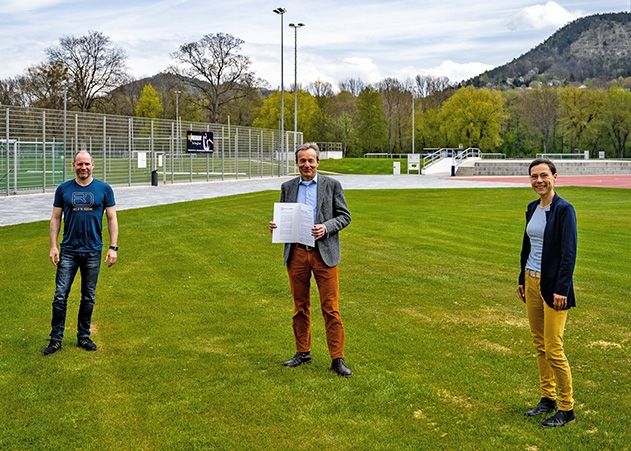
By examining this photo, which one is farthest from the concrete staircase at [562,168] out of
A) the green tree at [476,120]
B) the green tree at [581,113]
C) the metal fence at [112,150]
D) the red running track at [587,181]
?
the green tree at [581,113]

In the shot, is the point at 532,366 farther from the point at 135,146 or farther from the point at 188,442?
the point at 135,146

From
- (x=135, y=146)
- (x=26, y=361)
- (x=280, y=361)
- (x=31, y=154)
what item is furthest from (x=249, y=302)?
(x=135, y=146)

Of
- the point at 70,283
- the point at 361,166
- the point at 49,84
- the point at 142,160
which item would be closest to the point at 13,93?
the point at 49,84

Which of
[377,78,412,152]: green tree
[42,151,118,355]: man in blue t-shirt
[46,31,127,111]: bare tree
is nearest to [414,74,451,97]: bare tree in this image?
[377,78,412,152]: green tree

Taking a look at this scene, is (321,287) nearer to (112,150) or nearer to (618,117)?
(112,150)

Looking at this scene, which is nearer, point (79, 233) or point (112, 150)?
point (79, 233)

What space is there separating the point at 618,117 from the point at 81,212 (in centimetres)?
8557

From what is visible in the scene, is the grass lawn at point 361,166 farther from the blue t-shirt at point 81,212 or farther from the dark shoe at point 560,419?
the dark shoe at point 560,419

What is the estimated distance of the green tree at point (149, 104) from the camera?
287 feet

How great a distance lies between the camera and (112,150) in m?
35.2

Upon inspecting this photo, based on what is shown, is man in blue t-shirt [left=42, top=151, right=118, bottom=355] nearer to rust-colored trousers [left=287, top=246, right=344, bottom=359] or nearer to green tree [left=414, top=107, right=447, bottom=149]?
rust-colored trousers [left=287, top=246, right=344, bottom=359]

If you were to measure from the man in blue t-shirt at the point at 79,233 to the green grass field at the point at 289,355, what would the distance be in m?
0.35

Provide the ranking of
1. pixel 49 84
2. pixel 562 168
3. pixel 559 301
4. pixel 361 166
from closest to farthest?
pixel 559 301 < pixel 562 168 < pixel 49 84 < pixel 361 166

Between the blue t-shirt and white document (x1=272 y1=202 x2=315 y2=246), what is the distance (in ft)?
5.77
